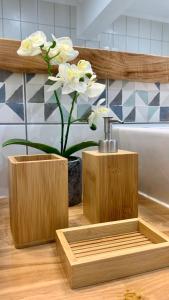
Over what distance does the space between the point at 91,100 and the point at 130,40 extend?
51 centimetres

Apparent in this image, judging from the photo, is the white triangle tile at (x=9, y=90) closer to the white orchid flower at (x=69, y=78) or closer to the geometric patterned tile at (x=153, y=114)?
the white orchid flower at (x=69, y=78)

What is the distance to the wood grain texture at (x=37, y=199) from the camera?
0.38 meters

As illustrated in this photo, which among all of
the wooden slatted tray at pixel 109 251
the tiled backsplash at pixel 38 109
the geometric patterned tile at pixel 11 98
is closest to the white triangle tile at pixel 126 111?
the tiled backsplash at pixel 38 109

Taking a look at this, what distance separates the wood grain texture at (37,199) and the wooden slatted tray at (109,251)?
0.04 m

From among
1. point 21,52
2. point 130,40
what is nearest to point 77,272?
point 21,52

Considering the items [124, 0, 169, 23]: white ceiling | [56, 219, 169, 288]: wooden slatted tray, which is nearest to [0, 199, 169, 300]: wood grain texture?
[56, 219, 169, 288]: wooden slatted tray

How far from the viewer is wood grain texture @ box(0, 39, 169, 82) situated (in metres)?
0.62

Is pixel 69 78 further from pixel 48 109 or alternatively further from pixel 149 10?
pixel 149 10

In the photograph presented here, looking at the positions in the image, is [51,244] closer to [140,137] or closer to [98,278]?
[98,278]

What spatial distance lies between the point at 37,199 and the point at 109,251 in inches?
5.6

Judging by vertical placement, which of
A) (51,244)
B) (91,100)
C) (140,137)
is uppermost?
(91,100)

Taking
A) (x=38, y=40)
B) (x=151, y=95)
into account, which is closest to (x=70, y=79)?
(x=38, y=40)

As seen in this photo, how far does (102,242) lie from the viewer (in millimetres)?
370

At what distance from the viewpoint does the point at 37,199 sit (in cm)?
39
